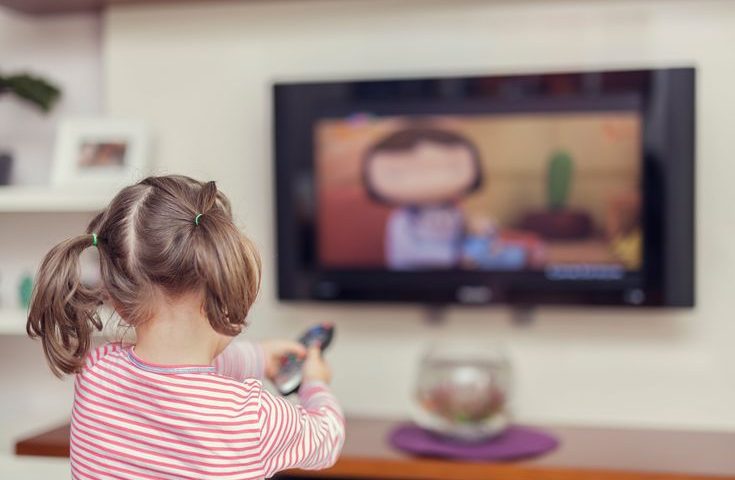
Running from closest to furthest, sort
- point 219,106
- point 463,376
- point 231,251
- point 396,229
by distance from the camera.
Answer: point 231,251 → point 463,376 → point 396,229 → point 219,106

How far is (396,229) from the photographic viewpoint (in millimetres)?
2656

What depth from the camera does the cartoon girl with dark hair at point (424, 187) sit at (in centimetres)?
262

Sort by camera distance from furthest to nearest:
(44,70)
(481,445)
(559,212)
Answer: (44,70) → (559,212) → (481,445)

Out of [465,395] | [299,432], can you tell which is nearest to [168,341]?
[299,432]

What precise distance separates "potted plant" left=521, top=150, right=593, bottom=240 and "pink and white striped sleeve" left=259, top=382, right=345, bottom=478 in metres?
1.24

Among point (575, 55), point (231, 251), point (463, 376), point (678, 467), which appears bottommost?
point (678, 467)

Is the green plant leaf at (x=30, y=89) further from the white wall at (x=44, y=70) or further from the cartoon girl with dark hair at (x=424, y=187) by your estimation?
the cartoon girl with dark hair at (x=424, y=187)

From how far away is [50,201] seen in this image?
266 cm

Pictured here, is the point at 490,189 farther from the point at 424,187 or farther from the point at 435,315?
the point at 435,315

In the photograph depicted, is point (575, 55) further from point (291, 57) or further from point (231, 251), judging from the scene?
point (231, 251)

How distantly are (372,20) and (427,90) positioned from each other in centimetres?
27

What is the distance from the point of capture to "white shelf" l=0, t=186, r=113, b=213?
2.64 metres

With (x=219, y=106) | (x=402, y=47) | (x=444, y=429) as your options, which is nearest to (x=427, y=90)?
(x=402, y=47)

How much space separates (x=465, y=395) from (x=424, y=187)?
1.87ft
